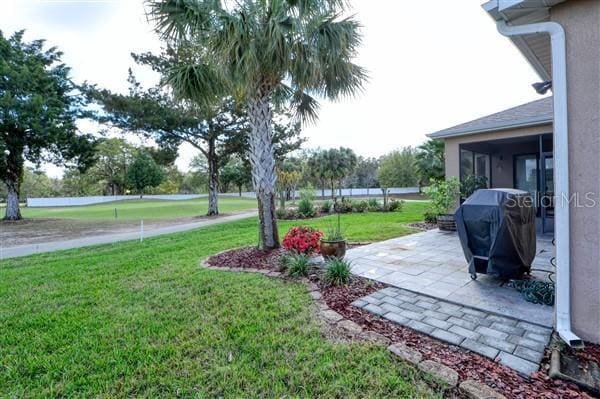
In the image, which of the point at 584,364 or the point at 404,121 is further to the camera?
the point at 404,121

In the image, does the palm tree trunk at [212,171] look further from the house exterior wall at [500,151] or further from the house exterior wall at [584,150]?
the house exterior wall at [584,150]

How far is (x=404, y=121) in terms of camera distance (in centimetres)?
2375

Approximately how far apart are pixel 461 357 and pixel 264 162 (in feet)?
15.7

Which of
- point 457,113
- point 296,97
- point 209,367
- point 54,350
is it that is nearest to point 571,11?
point 209,367

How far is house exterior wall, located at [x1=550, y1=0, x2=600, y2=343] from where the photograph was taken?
7.88 feet

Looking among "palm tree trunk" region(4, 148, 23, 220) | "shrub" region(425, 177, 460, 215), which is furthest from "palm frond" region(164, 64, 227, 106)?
"palm tree trunk" region(4, 148, 23, 220)

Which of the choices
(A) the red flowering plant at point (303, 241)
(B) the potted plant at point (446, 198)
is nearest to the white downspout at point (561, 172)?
(A) the red flowering plant at point (303, 241)

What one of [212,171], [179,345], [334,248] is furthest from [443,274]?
[212,171]

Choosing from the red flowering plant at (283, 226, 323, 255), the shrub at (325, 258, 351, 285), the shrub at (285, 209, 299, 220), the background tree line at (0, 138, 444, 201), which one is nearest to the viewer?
the shrub at (325, 258, 351, 285)

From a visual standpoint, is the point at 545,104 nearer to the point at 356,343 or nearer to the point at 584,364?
the point at 584,364

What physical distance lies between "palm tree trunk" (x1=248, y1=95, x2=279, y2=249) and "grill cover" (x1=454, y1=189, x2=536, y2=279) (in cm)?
362

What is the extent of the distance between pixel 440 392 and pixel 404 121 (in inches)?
961

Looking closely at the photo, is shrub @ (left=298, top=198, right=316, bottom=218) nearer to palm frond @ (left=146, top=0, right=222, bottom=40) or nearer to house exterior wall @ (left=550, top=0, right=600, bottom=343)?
palm frond @ (left=146, top=0, right=222, bottom=40)

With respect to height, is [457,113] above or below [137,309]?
above
